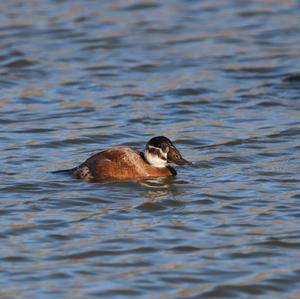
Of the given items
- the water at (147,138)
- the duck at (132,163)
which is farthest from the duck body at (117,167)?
the water at (147,138)

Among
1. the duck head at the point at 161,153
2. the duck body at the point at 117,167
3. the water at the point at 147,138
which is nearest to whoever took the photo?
the water at the point at 147,138

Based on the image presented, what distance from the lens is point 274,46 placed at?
18234mm

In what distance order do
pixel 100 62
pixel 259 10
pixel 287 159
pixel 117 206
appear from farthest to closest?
pixel 259 10 → pixel 100 62 → pixel 287 159 → pixel 117 206

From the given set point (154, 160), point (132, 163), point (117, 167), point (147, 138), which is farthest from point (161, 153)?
point (147, 138)

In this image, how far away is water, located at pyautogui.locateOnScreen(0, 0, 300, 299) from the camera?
25.9ft

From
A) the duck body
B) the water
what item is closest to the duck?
the duck body

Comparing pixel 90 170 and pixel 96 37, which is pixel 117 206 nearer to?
pixel 90 170

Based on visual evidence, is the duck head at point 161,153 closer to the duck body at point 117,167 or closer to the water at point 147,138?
the duck body at point 117,167

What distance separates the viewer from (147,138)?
41.4ft

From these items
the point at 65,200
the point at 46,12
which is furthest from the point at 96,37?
the point at 65,200

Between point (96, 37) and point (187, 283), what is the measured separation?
11.9 m

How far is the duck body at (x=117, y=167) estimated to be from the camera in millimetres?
10570

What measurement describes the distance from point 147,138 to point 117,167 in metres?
2.07

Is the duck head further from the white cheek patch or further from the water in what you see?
the water
